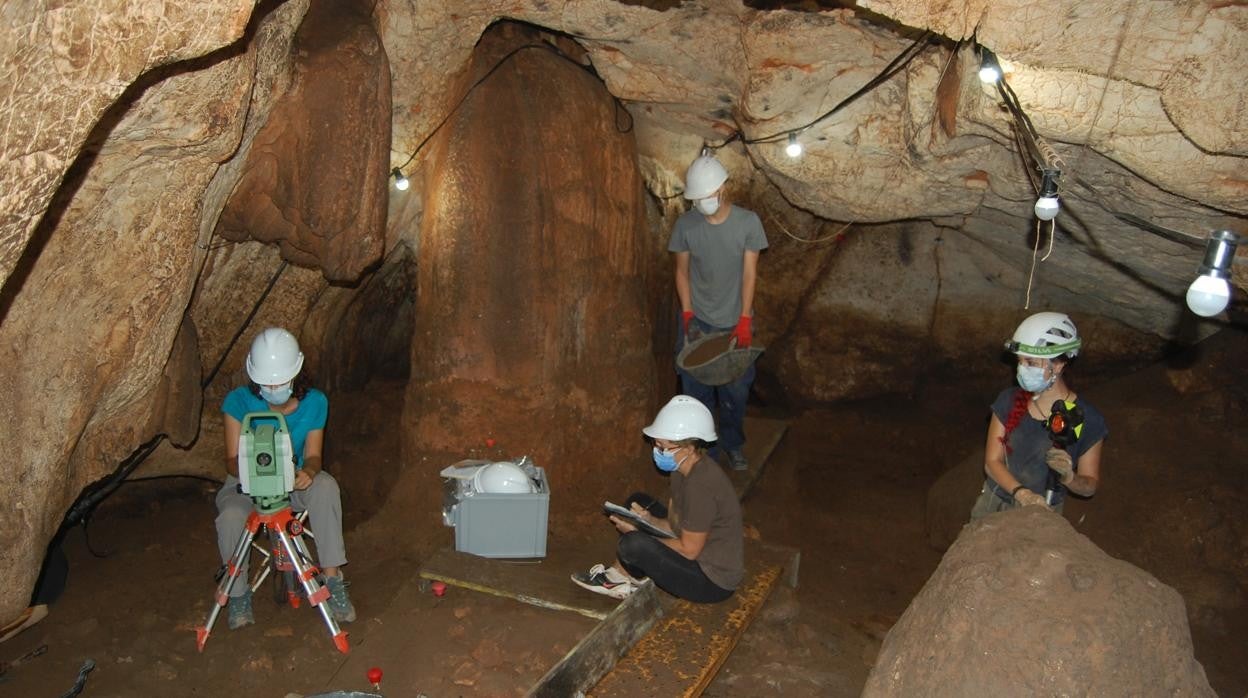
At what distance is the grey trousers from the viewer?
5.36 meters

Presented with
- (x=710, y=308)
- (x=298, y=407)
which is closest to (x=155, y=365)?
(x=298, y=407)

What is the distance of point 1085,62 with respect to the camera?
4.57m

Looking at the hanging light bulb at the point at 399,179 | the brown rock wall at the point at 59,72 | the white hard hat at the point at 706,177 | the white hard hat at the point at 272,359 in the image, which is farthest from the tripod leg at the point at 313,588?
the white hard hat at the point at 706,177

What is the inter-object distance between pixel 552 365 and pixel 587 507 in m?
1.03

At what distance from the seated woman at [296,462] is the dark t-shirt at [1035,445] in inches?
146

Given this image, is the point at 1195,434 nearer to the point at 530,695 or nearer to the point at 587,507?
the point at 587,507

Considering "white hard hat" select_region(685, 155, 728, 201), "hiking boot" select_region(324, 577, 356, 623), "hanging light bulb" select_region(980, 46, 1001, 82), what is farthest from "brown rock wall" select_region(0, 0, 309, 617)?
"hanging light bulb" select_region(980, 46, 1001, 82)

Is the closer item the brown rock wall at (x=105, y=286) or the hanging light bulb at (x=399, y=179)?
the brown rock wall at (x=105, y=286)

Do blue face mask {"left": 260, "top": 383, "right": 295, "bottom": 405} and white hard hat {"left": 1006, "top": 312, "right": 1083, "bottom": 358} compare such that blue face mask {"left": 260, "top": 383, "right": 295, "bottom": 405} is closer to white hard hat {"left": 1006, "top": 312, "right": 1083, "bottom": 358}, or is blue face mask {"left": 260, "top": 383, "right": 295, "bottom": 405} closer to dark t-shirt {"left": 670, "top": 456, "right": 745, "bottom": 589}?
dark t-shirt {"left": 670, "top": 456, "right": 745, "bottom": 589}

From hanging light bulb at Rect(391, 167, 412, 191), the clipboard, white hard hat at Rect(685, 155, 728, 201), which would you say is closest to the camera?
the clipboard

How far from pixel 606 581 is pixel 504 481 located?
869mm

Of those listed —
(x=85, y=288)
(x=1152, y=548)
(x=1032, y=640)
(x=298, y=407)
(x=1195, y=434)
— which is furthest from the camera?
(x=1195, y=434)

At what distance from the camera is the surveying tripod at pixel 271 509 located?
507cm

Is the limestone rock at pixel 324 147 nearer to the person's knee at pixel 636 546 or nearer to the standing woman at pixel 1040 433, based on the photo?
the person's knee at pixel 636 546
